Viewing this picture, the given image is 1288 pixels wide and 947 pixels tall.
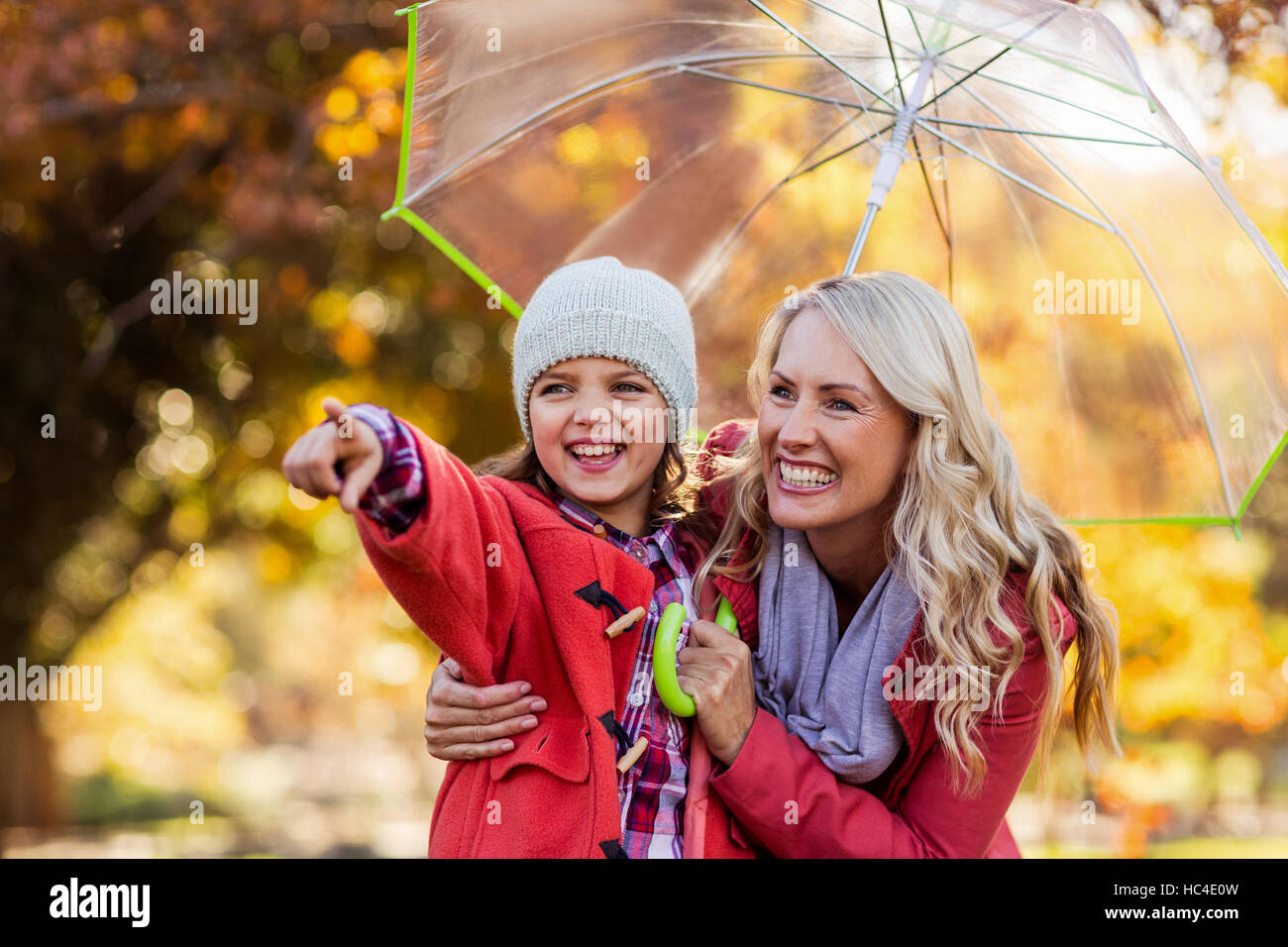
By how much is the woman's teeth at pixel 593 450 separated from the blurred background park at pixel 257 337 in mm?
898

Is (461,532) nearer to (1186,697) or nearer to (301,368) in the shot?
(301,368)

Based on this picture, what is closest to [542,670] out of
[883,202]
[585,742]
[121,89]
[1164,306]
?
[585,742]

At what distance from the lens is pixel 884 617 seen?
2717 mm

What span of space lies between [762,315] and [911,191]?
55 centimetres

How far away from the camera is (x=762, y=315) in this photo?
3498 mm

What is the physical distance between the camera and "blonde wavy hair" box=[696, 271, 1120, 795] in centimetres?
260

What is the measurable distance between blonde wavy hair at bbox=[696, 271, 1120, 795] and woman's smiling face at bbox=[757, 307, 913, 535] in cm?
4

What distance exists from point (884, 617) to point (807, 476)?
37 centimetres

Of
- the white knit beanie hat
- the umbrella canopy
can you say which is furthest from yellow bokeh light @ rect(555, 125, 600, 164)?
the white knit beanie hat

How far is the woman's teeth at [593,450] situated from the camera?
8.41 ft

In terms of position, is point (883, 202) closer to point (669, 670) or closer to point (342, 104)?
point (669, 670)

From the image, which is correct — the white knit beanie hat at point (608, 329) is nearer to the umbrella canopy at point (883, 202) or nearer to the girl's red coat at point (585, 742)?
the girl's red coat at point (585, 742)

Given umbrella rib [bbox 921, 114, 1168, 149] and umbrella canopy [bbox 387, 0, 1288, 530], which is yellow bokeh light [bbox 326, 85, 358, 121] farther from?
umbrella rib [bbox 921, 114, 1168, 149]
